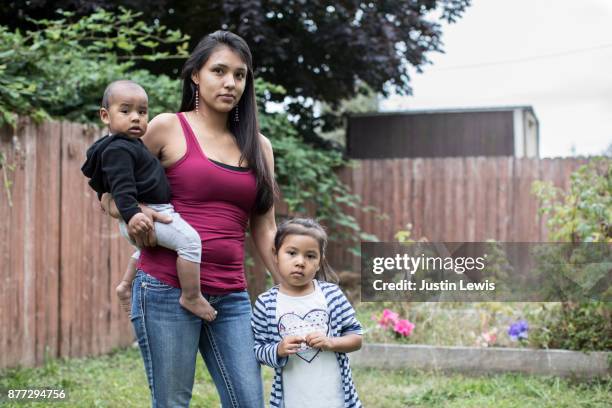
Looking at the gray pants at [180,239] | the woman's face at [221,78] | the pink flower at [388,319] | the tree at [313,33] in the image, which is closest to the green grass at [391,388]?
the pink flower at [388,319]

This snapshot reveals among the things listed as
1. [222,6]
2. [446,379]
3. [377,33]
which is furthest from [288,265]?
[377,33]

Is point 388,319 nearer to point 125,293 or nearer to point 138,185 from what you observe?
point 125,293

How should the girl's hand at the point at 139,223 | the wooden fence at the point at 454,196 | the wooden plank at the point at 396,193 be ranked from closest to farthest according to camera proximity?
the girl's hand at the point at 139,223 → the wooden fence at the point at 454,196 → the wooden plank at the point at 396,193

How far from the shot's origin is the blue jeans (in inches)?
98.3

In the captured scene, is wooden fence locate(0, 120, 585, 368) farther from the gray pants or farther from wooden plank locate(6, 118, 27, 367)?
the gray pants

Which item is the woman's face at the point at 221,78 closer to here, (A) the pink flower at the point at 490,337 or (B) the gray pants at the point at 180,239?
(B) the gray pants at the point at 180,239

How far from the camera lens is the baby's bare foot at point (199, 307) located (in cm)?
247

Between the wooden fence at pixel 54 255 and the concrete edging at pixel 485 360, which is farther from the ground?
the wooden fence at pixel 54 255

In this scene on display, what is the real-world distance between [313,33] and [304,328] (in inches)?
343

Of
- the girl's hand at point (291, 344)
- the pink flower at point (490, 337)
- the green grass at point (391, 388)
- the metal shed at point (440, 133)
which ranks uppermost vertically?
the metal shed at point (440, 133)

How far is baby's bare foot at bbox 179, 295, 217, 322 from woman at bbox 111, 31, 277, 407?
0.11 feet

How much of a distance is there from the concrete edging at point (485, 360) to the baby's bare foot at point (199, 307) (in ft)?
11.7

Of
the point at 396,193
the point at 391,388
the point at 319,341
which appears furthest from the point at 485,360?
the point at 396,193

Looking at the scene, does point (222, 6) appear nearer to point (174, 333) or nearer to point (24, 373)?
point (24, 373)
